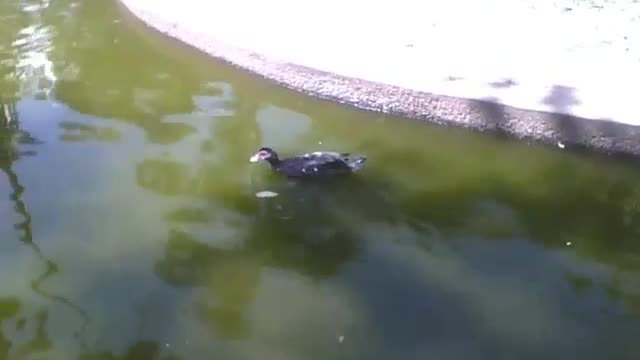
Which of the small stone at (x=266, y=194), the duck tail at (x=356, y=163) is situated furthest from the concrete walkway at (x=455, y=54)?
the small stone at (x=266, y=194)

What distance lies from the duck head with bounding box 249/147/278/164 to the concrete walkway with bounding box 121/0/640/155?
1217mm

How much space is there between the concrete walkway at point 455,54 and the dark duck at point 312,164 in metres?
1.06

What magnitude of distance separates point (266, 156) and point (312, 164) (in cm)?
30

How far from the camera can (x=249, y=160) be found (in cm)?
537

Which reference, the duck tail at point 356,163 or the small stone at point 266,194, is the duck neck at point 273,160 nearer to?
the small stone at point 266,194

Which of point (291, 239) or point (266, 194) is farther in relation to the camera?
Answer: point (266, 194)

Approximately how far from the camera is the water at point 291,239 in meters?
3.76

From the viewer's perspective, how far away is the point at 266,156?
504 cm

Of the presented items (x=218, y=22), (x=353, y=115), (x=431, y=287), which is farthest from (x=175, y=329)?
(x=218, y=22)

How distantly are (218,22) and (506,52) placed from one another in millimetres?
2416

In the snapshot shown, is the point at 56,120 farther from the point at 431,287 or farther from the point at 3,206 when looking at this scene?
the point at 431,287

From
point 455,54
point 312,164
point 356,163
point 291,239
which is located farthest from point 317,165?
point 455,54

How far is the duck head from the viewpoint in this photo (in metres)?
5.02

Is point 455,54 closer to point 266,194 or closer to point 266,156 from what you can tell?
point 266,156
